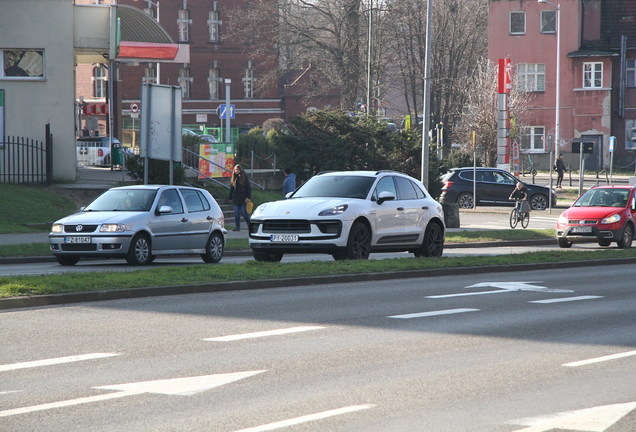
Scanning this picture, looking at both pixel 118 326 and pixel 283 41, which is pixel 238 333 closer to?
pixel 118 326

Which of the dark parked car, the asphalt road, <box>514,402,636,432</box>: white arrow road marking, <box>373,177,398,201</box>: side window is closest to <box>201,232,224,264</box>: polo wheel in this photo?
<box>373,177,398,201</box>: side window

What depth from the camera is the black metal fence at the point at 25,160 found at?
1099 inches

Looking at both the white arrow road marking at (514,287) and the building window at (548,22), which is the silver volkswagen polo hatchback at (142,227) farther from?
the building window at (548,22)

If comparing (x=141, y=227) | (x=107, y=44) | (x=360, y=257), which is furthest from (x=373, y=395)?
(x=107, y=44)

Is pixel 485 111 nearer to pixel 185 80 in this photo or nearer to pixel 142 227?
pixel 185 80

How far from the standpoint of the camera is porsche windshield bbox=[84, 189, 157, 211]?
17.2 metres

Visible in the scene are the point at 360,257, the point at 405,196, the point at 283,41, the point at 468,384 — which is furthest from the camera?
the point at 283,41

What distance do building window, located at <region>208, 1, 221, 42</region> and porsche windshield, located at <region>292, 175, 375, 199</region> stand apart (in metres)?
62.2

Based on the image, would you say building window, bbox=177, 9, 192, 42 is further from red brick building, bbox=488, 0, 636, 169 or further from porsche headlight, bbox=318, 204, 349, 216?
porsche headlight, bbox=318, 204, 349, 216

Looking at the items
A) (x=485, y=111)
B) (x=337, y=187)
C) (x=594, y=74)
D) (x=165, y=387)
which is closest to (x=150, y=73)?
(x=485, y=111)

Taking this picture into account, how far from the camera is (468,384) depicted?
6.81 metres

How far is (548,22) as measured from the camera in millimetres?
65750

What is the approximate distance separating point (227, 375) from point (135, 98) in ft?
231

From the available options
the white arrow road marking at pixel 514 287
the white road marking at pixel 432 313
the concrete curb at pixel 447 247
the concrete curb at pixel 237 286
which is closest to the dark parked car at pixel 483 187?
the concrete curb at pixel 447 247
